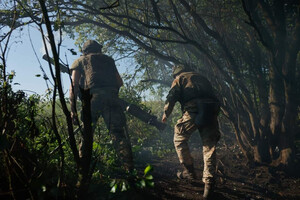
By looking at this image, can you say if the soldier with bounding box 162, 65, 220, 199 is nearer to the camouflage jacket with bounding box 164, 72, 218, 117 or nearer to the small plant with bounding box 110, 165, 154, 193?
the camouflage jacket with bounding box 164, 72, 218, 117

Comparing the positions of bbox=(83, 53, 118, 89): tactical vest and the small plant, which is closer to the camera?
the small plant

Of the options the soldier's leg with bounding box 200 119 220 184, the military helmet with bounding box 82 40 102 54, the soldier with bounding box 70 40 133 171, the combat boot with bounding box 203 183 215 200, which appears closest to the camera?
the combat boot with bounding box 203 183 215 200

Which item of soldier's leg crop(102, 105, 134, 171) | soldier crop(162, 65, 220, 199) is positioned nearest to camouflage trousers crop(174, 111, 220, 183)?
soldier crop(162, 65, 220, 199)

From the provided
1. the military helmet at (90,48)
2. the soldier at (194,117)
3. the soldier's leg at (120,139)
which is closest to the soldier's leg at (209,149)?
the soldier at (194,117)

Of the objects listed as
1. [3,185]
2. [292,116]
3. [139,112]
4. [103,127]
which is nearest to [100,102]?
[139,112]

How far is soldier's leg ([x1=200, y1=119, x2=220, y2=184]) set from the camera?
301cm

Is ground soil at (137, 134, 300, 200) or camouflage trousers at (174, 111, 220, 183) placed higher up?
camouflage trousers at (174, 111, 220, 183)

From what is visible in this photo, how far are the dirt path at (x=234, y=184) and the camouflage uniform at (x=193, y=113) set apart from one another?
45 cm

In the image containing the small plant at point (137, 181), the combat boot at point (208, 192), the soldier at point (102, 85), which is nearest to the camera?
the small plant at point (137, 181)

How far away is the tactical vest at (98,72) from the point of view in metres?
3.93

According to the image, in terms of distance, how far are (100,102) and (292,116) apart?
3577 millimetres

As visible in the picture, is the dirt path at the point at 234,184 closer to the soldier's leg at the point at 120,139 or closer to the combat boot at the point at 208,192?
the combat boot at the point at 208,192

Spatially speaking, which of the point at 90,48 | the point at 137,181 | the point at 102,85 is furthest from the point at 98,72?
the point at 137,181

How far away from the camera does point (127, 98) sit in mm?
6207
